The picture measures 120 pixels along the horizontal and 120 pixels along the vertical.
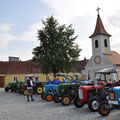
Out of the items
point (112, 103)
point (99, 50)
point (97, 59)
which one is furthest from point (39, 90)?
point (99, 50)

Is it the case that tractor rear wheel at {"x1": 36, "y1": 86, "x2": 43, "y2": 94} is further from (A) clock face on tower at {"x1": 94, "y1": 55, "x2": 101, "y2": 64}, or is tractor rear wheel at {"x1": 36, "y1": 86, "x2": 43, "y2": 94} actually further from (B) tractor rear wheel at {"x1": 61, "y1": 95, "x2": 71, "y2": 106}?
(A) clock face on tower at {"x1": 94, "y1": 55, "x2": 101, "y2": 64}

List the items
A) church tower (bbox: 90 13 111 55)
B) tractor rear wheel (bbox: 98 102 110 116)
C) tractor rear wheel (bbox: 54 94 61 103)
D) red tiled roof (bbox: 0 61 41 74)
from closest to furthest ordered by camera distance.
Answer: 1. tractor rear wheel (bbox: 98 102 110 116)
2. tractor rear wheel (bbox: 54 94 61 103)
3. church tower (bbox: 90 13 111 55)
4. red tiled roof (bbox: 0 61 41 74)

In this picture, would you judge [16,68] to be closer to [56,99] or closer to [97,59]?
[97,59]

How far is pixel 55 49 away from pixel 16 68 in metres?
21.1

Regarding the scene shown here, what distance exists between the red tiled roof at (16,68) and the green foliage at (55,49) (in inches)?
690

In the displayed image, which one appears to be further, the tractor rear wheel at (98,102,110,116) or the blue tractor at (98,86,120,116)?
the tractor rear wheel at (98,102,110,116)

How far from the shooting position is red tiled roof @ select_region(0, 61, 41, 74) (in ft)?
128

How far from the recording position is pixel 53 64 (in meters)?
21.7

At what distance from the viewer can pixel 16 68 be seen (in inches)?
1585

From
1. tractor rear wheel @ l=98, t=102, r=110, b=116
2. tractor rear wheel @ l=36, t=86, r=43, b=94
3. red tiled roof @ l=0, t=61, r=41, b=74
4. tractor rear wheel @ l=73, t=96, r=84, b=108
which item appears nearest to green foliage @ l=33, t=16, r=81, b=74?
tractor rear wheel @ l=36, t=86, r=43, b=94

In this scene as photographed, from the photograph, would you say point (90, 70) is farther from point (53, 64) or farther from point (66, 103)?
point (66, 103)

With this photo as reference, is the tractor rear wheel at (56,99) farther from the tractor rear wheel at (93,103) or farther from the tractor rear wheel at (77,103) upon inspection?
the tractor rear wheel at (93,103)

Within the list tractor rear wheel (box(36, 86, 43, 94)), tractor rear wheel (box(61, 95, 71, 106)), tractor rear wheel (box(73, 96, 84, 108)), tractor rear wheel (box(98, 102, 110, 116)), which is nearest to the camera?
tractor rear wheel (box(98, 102, 110, 116))

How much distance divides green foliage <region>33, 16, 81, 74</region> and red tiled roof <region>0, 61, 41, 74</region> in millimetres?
17527
